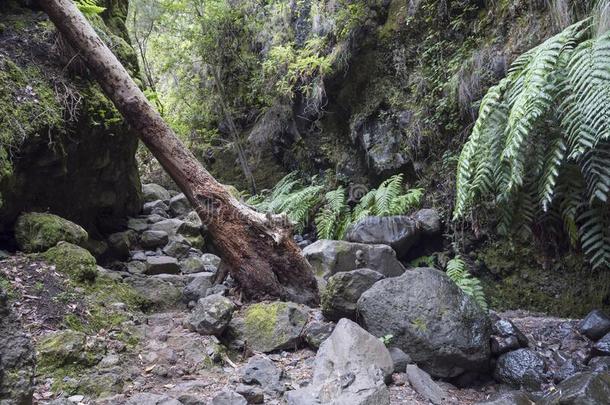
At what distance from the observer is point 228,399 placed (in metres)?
2.51

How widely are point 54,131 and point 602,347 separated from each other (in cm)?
527

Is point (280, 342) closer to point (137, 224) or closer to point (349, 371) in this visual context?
point (349, 371)

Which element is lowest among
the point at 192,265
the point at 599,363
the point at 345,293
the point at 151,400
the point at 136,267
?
the point at 599,363

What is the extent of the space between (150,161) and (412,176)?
267 inches

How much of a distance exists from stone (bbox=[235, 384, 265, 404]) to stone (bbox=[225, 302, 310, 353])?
680 mm

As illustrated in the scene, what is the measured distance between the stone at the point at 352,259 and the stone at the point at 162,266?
5.24 feet

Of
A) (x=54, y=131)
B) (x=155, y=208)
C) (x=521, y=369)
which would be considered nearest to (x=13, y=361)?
(x=54, y=131)

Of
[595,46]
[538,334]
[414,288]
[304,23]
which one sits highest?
[304,23]

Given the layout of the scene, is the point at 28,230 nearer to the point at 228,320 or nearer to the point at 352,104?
the point at 228,320

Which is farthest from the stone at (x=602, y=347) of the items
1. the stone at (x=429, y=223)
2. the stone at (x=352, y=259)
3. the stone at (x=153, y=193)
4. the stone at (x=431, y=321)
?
the stone at (x=153, y=193)

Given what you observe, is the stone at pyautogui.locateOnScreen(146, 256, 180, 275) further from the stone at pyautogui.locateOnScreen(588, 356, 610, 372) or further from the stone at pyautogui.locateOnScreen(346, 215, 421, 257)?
the stone at pyautogui.locateOnScreen(588, 356, 610, 372)

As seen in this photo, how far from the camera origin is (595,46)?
3.38m

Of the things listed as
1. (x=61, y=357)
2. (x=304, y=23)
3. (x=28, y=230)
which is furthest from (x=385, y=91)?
(x=61, y=357)

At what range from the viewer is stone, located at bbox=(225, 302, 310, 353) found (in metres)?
3.43
